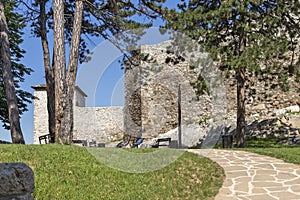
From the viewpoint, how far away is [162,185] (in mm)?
4336

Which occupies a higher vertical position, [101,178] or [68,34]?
[68,34]

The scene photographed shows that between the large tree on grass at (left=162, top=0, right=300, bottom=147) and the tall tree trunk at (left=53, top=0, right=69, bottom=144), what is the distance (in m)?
2.83

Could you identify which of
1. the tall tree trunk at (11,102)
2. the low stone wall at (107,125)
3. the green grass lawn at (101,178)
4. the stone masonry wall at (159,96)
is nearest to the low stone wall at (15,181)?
the green grass lawn at (101,178)

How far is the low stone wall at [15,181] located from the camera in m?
1.46

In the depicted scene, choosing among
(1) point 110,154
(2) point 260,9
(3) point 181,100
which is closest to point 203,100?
(3) point 181,100

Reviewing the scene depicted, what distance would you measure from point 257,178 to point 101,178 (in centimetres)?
261

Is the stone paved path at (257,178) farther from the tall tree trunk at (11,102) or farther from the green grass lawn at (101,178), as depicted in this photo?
the tall tree trunk at (11,102)

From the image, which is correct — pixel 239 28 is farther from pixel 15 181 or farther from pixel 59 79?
pixel 15 181

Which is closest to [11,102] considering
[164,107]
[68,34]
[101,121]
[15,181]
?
[68,34]

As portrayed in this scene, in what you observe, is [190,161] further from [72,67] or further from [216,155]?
[72,67]

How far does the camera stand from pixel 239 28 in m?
7.66

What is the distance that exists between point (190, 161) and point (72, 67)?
3.92 m

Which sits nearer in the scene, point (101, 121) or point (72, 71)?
point (72, 71)

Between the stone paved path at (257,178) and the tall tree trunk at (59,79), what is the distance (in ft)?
11.5
